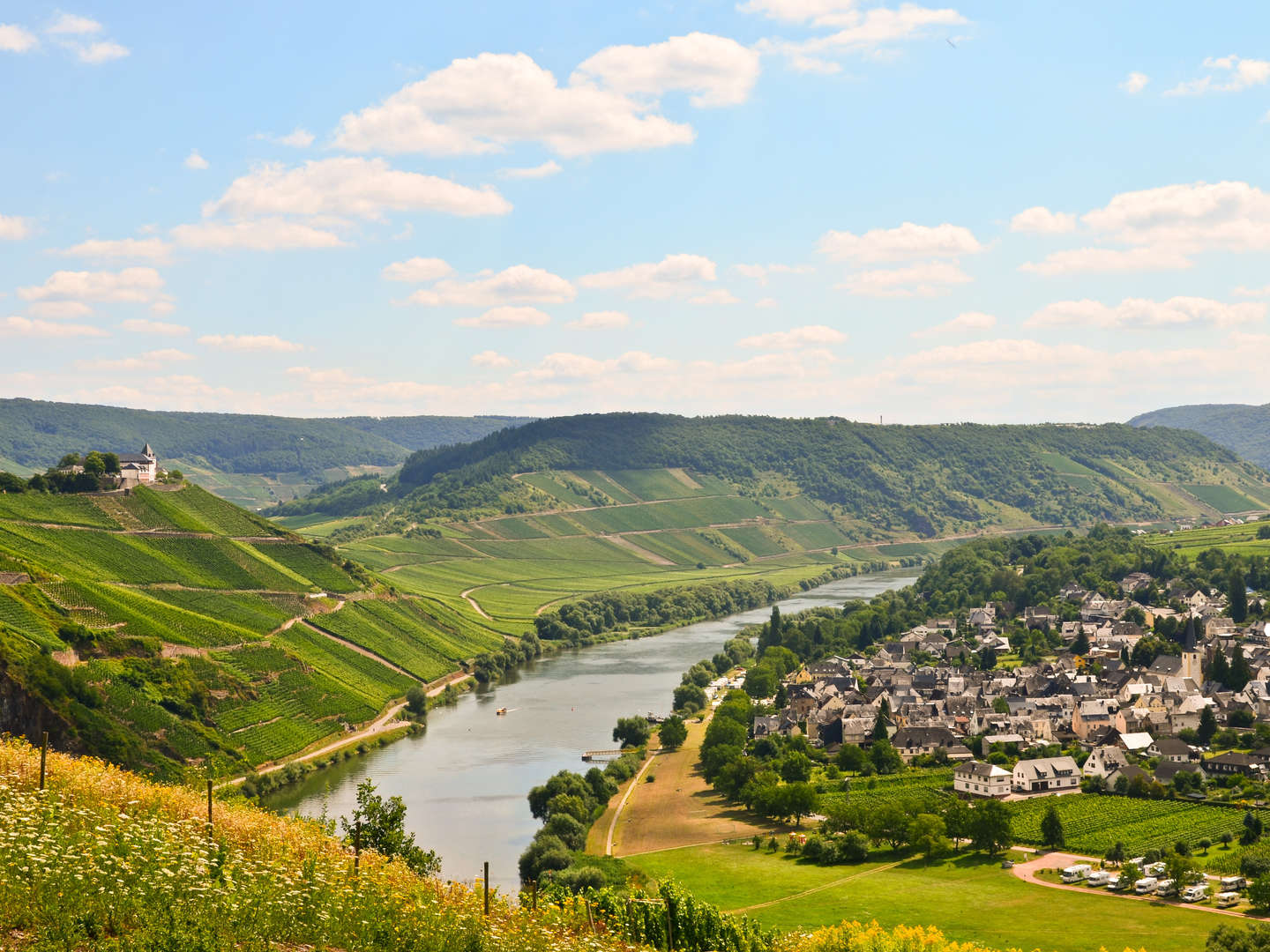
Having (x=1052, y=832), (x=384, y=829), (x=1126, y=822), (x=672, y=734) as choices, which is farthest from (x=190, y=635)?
(x=1126, y=822)

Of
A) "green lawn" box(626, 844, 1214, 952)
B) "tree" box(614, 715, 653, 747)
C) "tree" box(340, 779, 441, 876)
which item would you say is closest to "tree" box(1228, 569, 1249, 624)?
"tree" box(614, 715, 653, 747)

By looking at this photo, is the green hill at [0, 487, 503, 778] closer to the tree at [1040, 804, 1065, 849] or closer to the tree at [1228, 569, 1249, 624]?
the tree at [1040, 804, 1065, 849]

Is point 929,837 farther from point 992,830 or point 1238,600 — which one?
point 1238,600

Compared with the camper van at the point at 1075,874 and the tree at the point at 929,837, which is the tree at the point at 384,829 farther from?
the camper van at the point at 1075,874

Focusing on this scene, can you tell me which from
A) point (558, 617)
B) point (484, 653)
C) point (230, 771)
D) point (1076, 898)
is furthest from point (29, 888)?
point (558, 617)

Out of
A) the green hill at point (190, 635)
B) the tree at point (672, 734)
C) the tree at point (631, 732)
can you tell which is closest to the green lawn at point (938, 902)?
the tree at point (672, 734)
